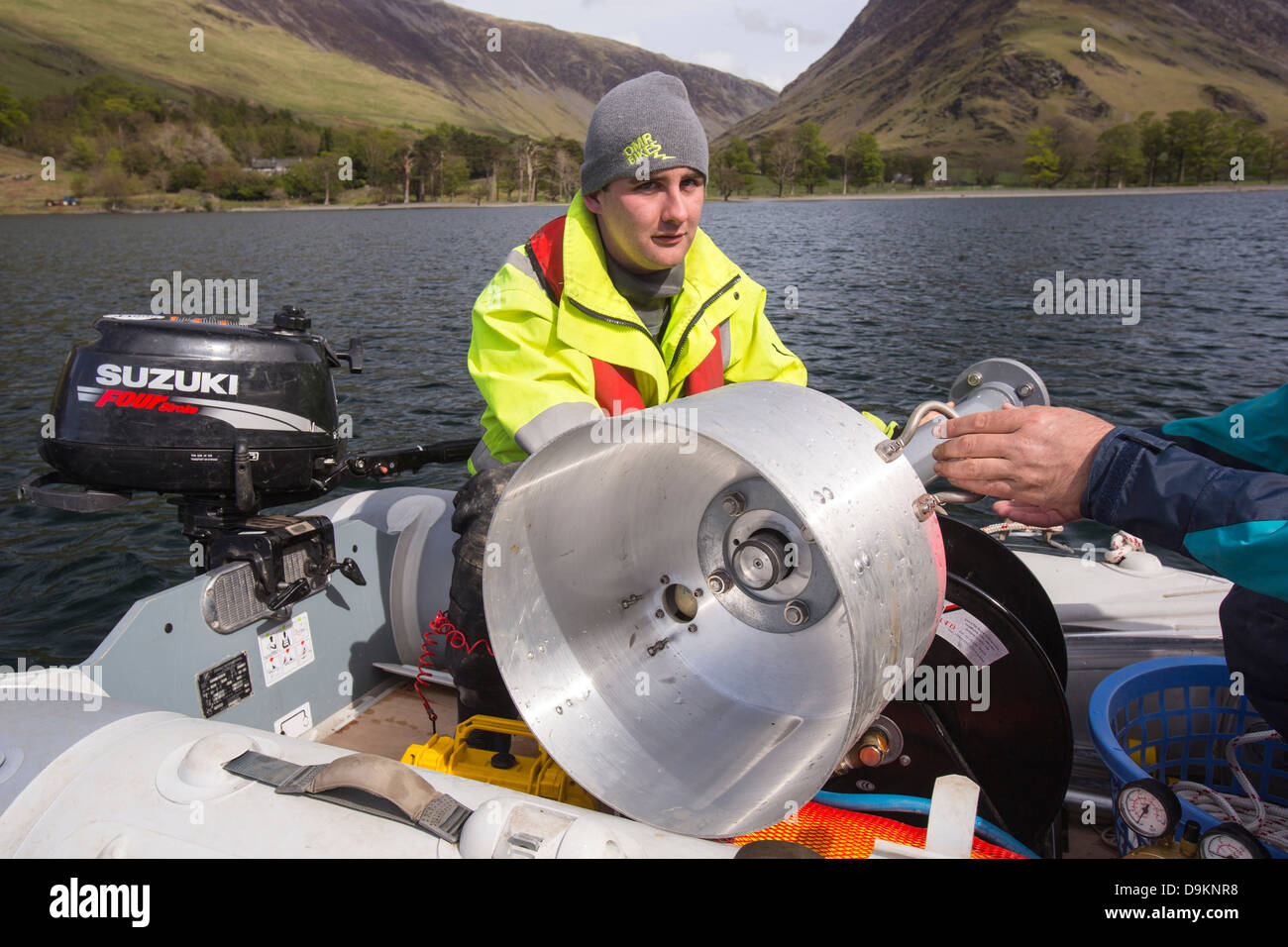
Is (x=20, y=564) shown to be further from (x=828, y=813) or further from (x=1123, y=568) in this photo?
(x=1123, y=568)

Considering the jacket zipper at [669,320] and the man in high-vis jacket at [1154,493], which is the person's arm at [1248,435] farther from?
the jacket zipper at [669,320]

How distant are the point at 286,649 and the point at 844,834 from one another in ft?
7.55

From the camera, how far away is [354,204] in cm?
9981

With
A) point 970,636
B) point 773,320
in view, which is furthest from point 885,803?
point 773,320

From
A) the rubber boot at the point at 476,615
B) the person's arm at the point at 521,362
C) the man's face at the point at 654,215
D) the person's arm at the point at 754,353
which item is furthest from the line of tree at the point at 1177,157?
the rubber boot at the point at 476,615

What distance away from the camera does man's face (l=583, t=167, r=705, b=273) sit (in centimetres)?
241

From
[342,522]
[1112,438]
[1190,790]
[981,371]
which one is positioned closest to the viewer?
[1112,438]

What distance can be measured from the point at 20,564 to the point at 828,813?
25.3ft

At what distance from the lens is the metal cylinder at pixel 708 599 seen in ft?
4.59

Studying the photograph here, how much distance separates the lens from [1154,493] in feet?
5.31

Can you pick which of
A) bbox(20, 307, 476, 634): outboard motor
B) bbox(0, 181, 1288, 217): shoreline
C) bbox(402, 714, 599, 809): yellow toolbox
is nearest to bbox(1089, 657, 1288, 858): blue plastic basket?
bbox(402, 714, 599, 809): yellow toolbox

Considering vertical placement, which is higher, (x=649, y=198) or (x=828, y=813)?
(x=649, y=198)

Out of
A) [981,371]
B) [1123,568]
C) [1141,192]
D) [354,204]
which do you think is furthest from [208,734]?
[1141,192]

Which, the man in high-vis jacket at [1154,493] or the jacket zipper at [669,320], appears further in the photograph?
the jacket zipper at [669,320]
